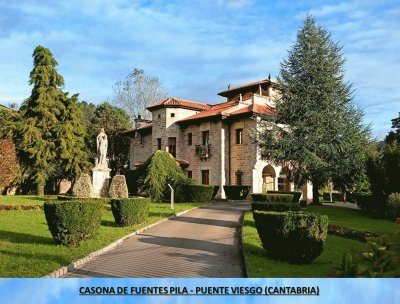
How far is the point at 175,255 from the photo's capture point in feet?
28.0

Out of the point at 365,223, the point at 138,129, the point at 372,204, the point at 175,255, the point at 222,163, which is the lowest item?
the point at 365,223

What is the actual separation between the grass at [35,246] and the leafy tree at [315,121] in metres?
10.5

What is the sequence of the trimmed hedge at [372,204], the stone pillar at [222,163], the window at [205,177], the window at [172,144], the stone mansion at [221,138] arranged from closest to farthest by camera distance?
the trimmed hedge at [372,204]
the stone mansion at [221,138]
the stone pillar at [222,163]
the window at [205,177]
the window at [172,144]

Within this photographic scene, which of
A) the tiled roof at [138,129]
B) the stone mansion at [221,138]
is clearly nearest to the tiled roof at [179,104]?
the stone mansion at [221,138]

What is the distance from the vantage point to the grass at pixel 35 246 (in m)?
6.87

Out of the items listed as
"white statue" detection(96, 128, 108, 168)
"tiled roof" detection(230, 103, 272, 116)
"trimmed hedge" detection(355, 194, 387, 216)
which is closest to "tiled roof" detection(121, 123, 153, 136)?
"tiled roof" detection(230, 103, 272, 116)

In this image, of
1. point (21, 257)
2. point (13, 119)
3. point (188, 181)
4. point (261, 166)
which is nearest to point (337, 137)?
point (261, 166)

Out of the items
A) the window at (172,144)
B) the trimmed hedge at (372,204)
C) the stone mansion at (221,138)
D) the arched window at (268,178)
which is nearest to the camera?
the trimmed hedge at (372,204)

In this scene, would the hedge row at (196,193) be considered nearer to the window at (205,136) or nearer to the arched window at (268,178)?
the arched window at (268,178)

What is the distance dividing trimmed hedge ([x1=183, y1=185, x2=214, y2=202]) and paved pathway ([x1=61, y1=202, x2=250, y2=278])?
10323mm

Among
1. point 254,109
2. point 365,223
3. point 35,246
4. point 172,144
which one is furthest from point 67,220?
point 172,144

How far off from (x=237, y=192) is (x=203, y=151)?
17.6ft

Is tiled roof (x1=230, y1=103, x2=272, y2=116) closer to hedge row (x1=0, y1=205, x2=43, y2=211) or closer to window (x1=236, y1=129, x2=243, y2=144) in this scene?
window (x1=236, y1=129, x2=243, y2=144)

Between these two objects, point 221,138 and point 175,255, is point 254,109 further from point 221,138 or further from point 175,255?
point 175,255
